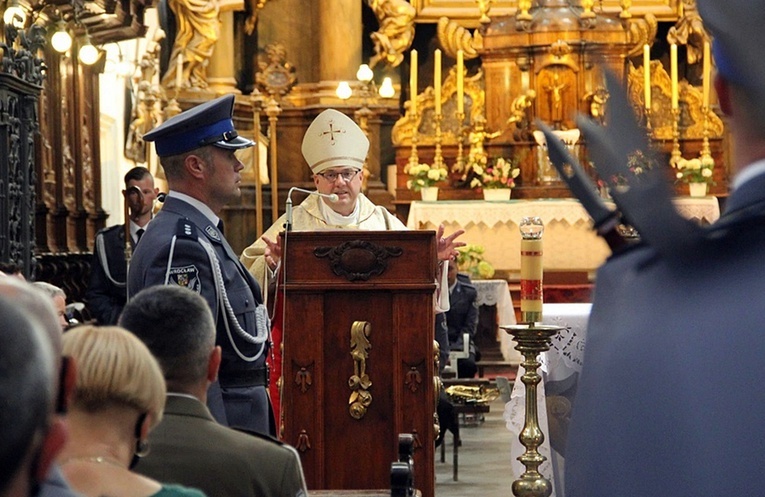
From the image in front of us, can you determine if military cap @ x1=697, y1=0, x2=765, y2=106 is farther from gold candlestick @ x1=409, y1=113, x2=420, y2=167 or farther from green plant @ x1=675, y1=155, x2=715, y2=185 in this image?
gold candlestick @ x1=409, y1=113, x2=420, y2=167

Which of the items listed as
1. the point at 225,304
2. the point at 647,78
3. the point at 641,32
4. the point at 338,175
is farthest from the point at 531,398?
the point at 641,32

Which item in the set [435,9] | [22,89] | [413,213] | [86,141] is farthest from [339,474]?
[435,9]

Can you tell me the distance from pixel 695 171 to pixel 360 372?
10.1m

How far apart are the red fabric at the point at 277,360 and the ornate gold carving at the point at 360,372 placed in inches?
11.9

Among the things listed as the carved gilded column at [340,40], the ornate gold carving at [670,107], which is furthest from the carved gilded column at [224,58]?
the ornate gold carving at [670,107]

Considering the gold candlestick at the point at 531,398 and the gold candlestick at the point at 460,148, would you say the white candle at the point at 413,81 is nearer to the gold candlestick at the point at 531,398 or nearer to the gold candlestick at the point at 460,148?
the gold candlestick at the point at 460,148

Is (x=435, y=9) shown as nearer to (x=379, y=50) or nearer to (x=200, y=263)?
(x=379, y=50)

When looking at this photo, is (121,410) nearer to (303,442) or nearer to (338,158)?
(303,442)

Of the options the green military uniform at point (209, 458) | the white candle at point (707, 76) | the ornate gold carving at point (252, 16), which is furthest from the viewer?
the ornate gold carving at point (252, 16)

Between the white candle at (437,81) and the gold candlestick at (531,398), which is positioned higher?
the white candle at (437,81)

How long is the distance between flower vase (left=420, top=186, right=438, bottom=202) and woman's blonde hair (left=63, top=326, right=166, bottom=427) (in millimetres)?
13307

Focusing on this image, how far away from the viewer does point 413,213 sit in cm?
1509

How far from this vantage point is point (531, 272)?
5.59m

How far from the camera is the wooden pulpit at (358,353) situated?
5.61m
